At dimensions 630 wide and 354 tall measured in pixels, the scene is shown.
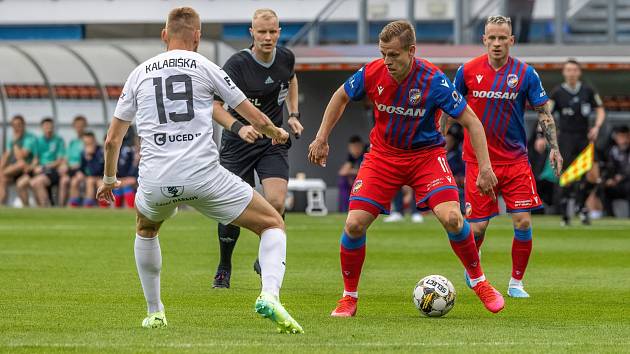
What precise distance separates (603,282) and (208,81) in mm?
5959

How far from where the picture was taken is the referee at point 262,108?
11594 mm

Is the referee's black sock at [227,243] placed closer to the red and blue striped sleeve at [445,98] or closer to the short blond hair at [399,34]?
the red and blue striped sleeve at [445,98]

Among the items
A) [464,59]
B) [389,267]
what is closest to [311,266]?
[389,267]

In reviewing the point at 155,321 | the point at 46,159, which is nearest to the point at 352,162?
the point at 46,159

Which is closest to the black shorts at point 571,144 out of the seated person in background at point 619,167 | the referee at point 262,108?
the seated person in background at point 619,167

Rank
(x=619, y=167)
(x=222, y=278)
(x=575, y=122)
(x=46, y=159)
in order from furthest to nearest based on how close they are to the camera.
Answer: (x=46, y=159) < (x=619, y=167) < (x=575, y=122) < (x=222, y=278)

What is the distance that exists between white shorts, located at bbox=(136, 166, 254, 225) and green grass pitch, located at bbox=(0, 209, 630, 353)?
705mm

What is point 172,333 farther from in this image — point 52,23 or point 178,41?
point 52,23

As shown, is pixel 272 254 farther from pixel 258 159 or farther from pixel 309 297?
pixel 258 159

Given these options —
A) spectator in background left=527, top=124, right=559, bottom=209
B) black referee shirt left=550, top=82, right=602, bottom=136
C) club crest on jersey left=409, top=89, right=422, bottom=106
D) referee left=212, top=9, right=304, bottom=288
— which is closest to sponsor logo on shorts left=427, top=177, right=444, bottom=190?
club crest on jersey left=409, top=89, right=422, bottom=106

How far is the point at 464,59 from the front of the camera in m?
27.0

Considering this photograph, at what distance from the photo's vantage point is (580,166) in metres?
22.1

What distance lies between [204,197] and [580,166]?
49.2 ft

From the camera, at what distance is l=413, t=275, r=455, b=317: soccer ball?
9453 millimetres
